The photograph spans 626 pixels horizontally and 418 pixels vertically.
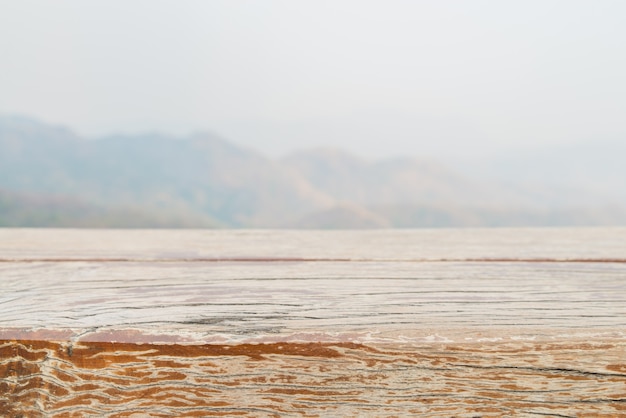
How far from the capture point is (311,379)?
0.99 feet

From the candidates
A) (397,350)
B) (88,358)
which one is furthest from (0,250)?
(397,350)

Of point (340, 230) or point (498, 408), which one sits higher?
point (340, 230)

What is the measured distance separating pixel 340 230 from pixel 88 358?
0.45m

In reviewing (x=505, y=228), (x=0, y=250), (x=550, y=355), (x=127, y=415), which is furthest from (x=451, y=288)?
(x=0, y=250)

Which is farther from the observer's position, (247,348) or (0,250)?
(0,250)

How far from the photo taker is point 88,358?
0.30m

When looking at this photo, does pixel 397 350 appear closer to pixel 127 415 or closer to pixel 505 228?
pixel 127 415

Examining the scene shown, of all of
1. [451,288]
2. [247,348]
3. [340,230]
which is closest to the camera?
[247,348]

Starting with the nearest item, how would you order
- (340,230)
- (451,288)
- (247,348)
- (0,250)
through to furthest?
(247,348), (451,288), (0,250), (340,230)

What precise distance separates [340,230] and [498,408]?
1.39 ft

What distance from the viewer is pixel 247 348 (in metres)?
0.30

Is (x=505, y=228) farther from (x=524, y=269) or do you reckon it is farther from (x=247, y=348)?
(x=247, y=348)

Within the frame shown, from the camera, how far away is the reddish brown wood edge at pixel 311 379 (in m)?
0.30

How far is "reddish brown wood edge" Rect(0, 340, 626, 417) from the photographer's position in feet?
0.98
